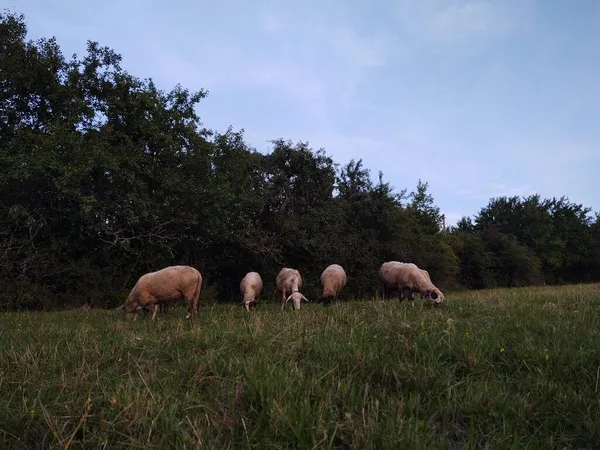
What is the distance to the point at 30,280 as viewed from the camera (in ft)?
55.0

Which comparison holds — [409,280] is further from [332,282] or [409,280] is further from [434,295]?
[332,282]

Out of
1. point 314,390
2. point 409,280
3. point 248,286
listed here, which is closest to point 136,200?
point 248,286

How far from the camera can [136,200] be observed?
16.9 meters

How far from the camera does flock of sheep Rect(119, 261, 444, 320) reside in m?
11.9

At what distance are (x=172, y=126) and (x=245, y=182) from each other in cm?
448

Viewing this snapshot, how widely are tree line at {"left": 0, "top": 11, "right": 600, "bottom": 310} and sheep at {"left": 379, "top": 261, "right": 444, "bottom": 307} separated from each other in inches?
321

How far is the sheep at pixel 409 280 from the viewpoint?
13.1m

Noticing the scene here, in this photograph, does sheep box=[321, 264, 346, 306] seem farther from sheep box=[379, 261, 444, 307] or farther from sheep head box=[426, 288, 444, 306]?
sheep head box=[426, 288, 444, 306]

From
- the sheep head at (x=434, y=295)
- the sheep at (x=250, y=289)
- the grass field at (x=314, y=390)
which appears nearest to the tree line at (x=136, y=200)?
the sheep at (x=250, y=289)

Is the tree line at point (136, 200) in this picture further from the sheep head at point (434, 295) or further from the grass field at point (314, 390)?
the grass field at point (314, 390)

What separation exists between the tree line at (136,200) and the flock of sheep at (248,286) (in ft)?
17.1

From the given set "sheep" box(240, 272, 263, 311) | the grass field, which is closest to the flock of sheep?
"sheep" box(240, 272, 263, 311)

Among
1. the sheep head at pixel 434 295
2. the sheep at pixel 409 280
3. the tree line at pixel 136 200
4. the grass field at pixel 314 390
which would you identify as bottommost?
the grass field at pixel 314 390

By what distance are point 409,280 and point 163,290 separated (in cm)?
779
